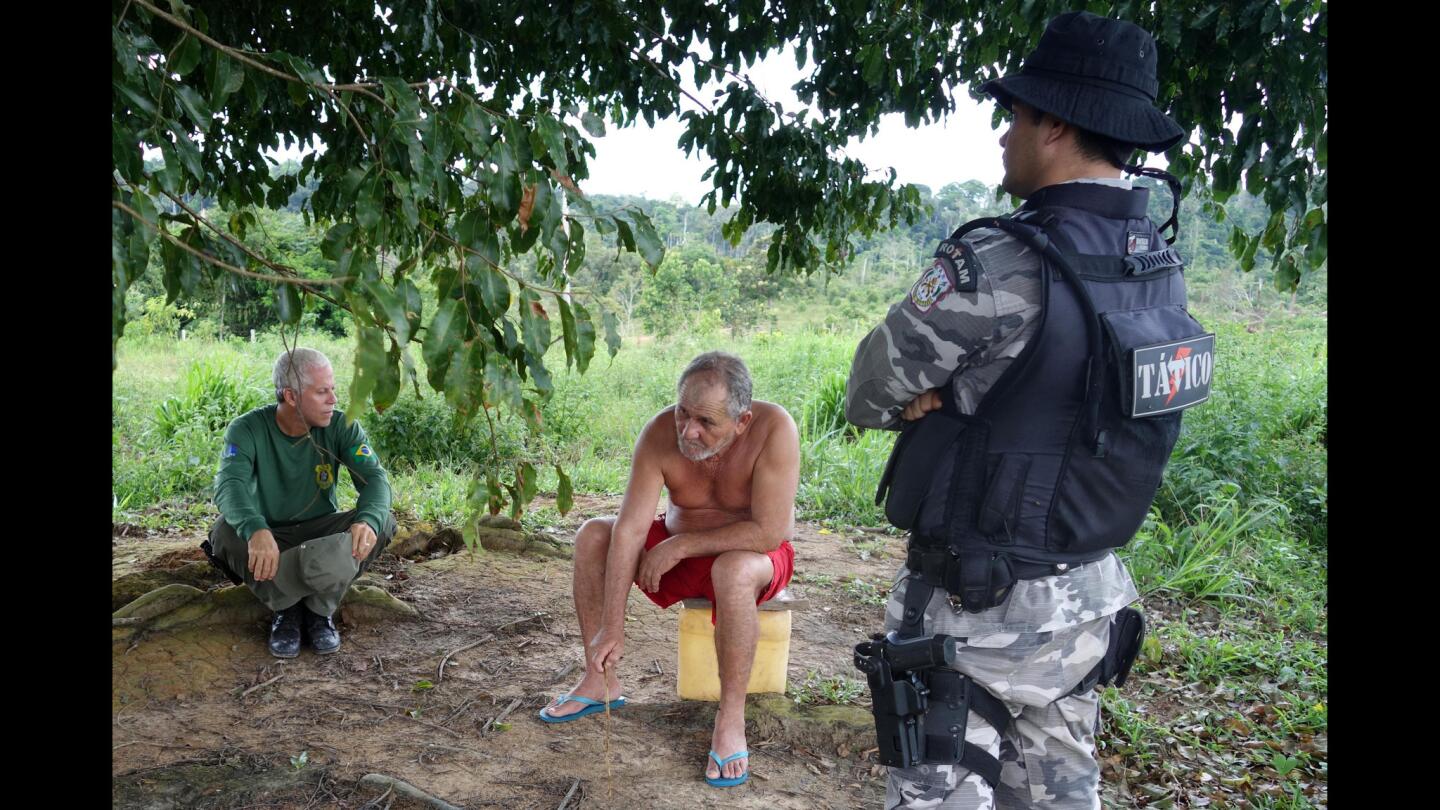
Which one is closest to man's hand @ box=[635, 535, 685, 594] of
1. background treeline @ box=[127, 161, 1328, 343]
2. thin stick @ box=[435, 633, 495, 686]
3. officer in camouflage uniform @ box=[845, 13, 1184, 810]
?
thin stick @ box=[435, 633, 495, 686]

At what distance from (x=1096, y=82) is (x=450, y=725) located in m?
2.66

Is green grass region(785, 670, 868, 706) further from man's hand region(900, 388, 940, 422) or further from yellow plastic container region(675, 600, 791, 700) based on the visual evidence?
man's hand region(900, 388, 940, 422)

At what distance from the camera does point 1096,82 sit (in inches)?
79.6

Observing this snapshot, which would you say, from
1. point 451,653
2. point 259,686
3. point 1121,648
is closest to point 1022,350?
point 1121,648

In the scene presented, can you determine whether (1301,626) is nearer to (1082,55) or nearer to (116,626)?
(1082,55)

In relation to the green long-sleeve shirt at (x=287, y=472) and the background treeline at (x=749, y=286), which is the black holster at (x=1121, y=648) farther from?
the background treeline at (x=749, y=286)

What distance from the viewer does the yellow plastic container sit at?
11.2ft

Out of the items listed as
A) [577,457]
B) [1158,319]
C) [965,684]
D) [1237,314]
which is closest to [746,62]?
[1158,319]

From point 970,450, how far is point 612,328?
0.74m

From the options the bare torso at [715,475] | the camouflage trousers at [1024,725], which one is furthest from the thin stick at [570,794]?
the camouflage trousers at [1024,725]

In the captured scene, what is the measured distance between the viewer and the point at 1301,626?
15.2 ft

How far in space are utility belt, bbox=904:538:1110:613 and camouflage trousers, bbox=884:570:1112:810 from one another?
0.17 ft

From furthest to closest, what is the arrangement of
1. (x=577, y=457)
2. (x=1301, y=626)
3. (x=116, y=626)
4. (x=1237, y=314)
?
(x=1237, y=314) → (x=577, y=457) → (x=1301, y=626) → (x=116, y=626)

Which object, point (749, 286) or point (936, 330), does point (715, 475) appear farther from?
point (749, 286)
